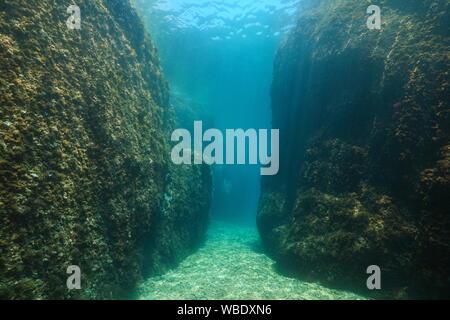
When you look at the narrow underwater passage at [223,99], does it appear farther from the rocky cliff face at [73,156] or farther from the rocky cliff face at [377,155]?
the rocky cliff face at [73,156]

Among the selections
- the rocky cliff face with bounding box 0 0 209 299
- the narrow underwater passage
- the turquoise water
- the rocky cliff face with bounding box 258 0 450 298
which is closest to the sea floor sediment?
the narrow underwater passage

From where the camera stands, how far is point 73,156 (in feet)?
22.7

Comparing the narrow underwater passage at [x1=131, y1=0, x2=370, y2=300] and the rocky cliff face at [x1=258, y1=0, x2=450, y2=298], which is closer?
the rocky cliff face at [x1=258, y1=0, x2=450, y2=298]

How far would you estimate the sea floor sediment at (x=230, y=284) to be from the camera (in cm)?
820

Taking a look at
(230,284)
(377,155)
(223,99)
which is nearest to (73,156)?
(230,284)

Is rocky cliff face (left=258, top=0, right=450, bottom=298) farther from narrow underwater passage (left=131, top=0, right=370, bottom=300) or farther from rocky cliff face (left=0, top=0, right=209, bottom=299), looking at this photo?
rocky cliff face (left=0, top=0, right=209, bottom=299)

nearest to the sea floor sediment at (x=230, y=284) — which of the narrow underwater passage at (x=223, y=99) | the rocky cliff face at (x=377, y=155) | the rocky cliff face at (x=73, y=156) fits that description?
the narrow underwater passage at (x=223, y=99)

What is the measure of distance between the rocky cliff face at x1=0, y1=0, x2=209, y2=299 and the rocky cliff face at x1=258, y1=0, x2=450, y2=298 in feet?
25.4

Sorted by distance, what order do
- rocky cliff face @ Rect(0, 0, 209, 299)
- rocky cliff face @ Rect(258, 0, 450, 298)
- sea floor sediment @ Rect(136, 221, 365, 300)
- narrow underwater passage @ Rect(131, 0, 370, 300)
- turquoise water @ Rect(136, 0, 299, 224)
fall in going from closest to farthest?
1. rocky cliff face @ Rect(0, 0, 209, 299)
2. rocky cliff face @ Rect(258, 0, 450, 298)
3. sea floor sediment @ Rect(136, 221, 365, 300)
4. narrow underwater passage @ Rect(131, 0, 370, 300)
5. turquoise water @ Rect(136, 0, 299, 224)

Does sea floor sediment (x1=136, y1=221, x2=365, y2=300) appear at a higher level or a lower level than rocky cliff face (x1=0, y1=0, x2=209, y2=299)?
lower

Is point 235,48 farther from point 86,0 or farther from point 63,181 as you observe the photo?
point 63,181

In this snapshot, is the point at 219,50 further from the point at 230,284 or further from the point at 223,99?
the point at 230,284

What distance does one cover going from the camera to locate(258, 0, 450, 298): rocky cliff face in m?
7.29
